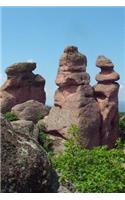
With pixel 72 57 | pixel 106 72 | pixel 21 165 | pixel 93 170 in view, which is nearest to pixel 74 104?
pixel 72 57

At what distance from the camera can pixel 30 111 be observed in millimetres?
29328

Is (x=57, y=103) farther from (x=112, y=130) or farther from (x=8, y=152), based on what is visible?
(x=8, y=152)

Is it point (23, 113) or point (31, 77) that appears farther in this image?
point (31, 77)

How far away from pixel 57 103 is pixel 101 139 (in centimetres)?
323

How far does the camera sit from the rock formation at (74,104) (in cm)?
2773

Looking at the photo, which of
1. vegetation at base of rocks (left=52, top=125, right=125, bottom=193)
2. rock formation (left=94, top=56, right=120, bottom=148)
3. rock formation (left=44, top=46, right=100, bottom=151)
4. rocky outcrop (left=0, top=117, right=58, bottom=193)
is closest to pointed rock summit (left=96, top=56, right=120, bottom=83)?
rock formation (left=94, top=56, right=120, bottom=148)

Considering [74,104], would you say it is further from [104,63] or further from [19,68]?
[19,68]

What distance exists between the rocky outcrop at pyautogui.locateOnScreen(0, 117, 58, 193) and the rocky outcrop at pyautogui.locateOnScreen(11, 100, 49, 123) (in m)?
24.1

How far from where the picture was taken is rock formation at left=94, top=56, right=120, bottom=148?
1155 inches

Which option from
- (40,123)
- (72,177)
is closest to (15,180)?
(72,177)

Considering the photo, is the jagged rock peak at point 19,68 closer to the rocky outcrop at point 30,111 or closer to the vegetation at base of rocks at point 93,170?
the rocky outcrop at point 30,111

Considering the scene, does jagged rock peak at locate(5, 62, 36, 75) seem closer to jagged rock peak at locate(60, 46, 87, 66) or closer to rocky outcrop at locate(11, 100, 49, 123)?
rocky outcrop at locate(11, 100, 49, 123)

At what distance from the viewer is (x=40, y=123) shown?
28312 millimetres

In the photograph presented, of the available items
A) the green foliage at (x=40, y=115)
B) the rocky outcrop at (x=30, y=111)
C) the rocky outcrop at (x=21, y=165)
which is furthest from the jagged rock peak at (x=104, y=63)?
the rocky outcrop at (x=21, y=165)
